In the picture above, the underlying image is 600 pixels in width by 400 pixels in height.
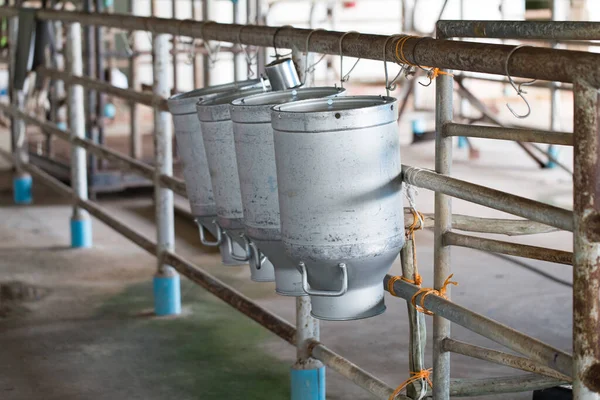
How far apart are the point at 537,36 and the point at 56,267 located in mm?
3051

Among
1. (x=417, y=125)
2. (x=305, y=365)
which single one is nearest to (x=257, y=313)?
(x=305, y=365)

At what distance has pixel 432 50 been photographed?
1858 millimetres

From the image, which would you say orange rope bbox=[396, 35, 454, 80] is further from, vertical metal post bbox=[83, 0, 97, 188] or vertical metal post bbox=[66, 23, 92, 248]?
vertical metal post bbox=[83, 0, 97, 188]

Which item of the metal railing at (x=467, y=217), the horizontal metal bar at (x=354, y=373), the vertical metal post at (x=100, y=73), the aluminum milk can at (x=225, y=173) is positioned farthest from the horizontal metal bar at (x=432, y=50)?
the vertical metal post at (x=100, y=73)

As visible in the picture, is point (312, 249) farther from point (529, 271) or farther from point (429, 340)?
point (529, 271)

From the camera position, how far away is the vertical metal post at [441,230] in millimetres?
2047

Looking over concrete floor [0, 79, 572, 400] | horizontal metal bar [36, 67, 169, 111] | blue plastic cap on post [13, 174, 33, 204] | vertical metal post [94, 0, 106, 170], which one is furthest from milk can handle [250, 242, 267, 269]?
blue plastic cap on post [13, 174, 33, 204]

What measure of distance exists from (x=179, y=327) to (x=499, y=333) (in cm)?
210

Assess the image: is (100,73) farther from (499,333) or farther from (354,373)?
(499,333)

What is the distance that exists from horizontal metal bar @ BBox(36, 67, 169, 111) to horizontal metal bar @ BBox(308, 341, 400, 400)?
118cm

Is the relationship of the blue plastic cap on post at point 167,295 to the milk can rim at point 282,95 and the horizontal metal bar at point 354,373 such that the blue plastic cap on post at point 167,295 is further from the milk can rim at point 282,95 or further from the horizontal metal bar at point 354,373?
the milk can rim at point 282,95

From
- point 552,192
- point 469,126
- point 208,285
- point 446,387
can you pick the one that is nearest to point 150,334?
point 208,285

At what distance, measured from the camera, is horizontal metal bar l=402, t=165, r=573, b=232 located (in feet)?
5.13

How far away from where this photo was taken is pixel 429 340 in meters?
3.38
